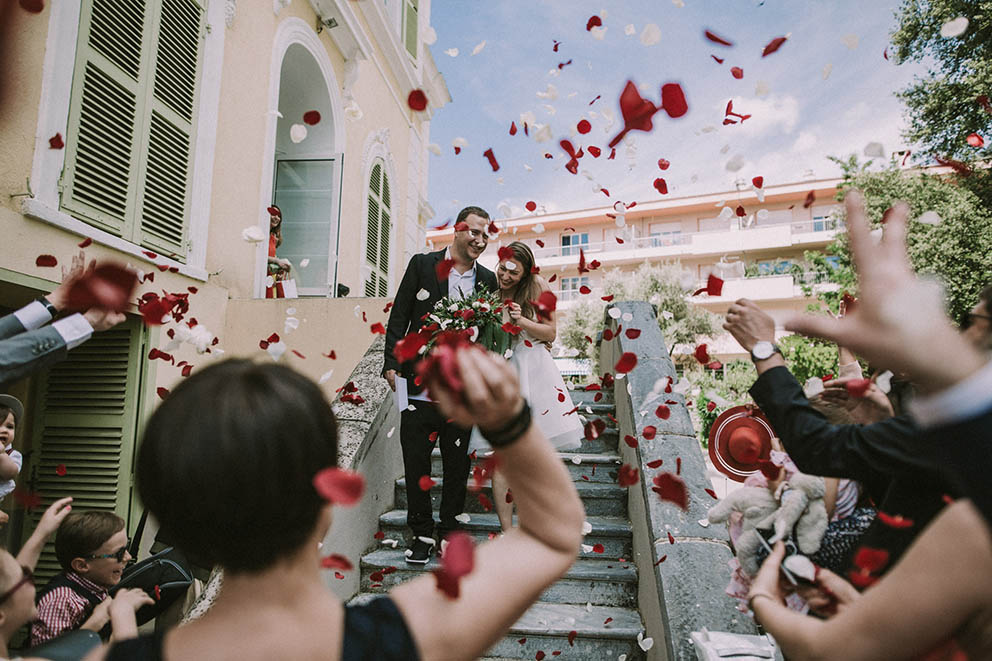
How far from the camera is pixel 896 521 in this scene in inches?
57.2

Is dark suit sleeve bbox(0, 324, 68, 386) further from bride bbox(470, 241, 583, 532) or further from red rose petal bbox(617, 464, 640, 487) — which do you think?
red rose petal bbox(617, 464, 640, 487)

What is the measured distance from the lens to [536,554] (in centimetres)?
103

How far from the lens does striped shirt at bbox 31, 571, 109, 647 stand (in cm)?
244

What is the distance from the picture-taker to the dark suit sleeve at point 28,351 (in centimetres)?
204

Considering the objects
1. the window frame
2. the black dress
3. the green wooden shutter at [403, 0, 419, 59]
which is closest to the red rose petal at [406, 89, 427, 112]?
the window frame

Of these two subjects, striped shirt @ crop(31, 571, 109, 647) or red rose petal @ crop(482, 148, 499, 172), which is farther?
red rose petal @ crop(482, 148, 499, 172)

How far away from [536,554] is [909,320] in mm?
655

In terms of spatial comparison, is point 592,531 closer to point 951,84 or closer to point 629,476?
point 629,476

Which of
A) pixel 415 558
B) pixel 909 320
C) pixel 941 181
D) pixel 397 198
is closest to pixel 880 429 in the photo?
pixel 909 320

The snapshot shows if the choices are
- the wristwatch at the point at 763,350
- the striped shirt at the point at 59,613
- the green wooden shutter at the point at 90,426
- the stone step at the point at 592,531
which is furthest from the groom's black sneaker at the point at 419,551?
the wristwatch at the point at 763,350

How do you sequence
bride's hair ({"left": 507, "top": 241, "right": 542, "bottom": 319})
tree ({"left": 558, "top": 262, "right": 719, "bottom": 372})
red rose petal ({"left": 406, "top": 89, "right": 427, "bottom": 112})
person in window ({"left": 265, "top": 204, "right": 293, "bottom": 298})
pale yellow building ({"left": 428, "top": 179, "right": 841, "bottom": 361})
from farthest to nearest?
pale yellow building ({"left": 428, "top": 179, "right": 841, "bottom": 361})
tree ({"left": 558, "top": 262, "right": 719, "bottom": 372})
person in window ({"left": 265, "top": 204, "right": 293, "bottom": 298})
bride's hair ({"left": 507, "top": 241, "right": 542, "bottom": 319})
red rose petal ({"left": 406, "top": 89, "right": 427, "bottom": 112})

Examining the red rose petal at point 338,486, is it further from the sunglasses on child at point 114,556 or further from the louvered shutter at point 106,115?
the louvered shutter at point 106,115

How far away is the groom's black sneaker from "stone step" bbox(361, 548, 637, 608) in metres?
0.04

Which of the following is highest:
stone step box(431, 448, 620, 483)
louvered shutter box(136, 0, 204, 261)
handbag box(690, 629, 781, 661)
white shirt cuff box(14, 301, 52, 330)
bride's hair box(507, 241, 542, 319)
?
louvered shutter box(136, 0, 204, 261)
